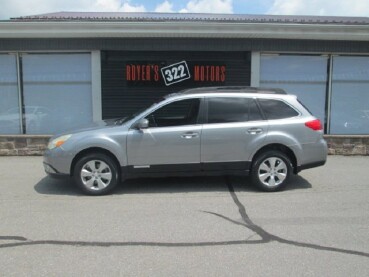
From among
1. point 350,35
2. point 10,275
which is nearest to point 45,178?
point 10,275

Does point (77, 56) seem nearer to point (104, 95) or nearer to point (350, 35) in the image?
point (104, 95)

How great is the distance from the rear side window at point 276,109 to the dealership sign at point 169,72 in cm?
388

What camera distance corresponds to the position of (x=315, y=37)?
991 centimetres

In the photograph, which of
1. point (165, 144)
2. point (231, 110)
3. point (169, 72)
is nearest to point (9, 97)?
point (169, 72)

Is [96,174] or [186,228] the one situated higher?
[96,174]

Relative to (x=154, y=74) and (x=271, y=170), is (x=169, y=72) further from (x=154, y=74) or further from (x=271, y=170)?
(x=271, y=170)

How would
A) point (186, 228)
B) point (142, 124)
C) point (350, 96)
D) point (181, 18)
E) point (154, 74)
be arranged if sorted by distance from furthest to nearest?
1. point (181, 18)
2. point (350, 96)
3. point (154, 74)
4. point (142, 124)
5. point (186, 228)

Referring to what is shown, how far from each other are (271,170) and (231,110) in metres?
1.25

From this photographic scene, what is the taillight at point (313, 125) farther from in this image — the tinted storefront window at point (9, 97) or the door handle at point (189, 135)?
the tinted storefront window at point (9, 97)

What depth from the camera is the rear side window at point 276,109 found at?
22.7ft

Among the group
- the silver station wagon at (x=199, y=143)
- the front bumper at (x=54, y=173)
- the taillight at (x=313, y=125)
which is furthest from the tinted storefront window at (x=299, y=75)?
the front bumper at (x=54, y=173)

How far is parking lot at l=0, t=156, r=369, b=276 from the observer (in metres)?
3.96

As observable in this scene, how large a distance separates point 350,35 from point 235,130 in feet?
16.8

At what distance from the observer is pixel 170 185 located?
731 cm
